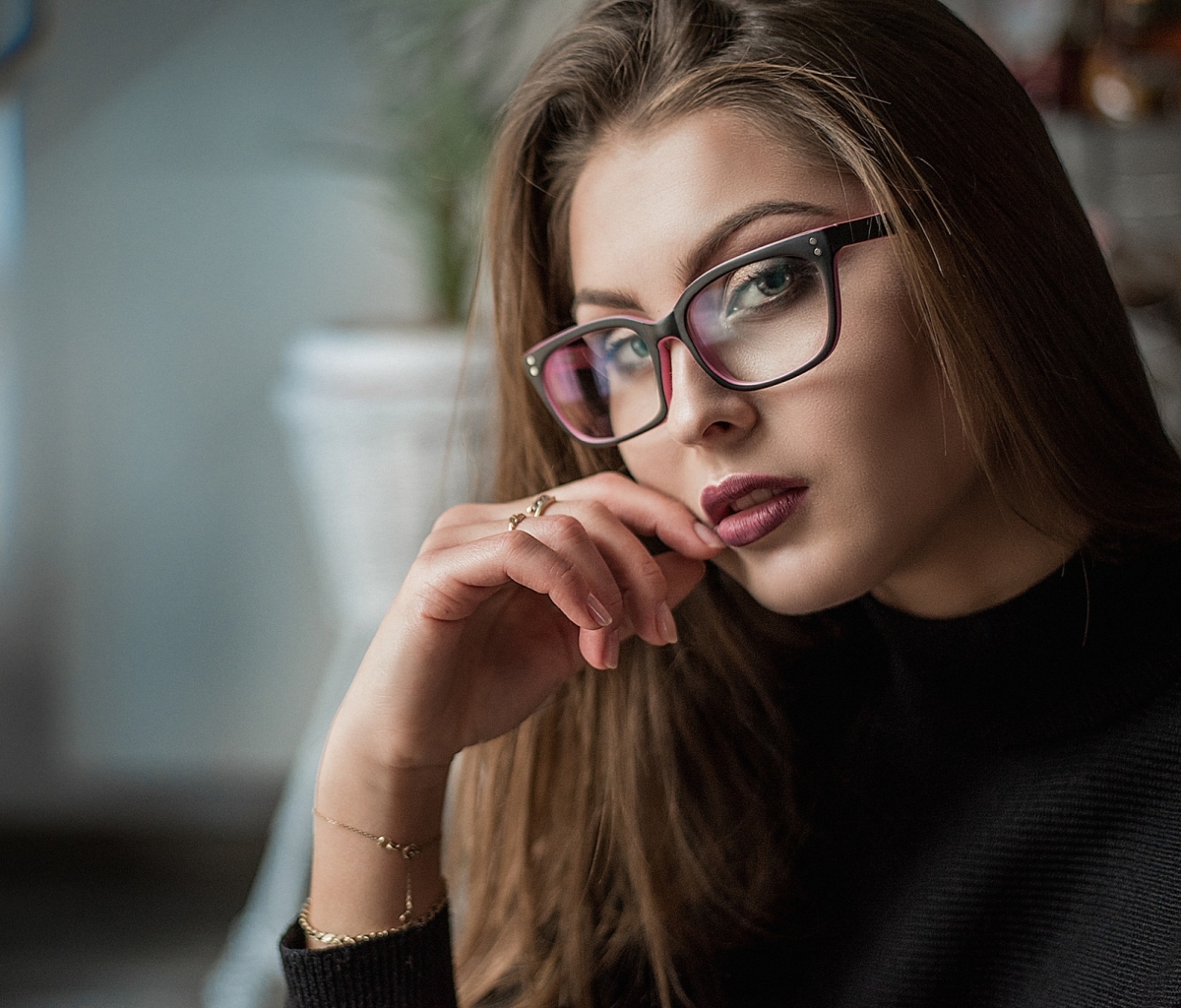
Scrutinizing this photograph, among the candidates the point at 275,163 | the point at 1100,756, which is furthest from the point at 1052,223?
the point at 275,163

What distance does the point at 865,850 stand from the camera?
106 cm

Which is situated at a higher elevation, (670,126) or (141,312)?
A: (141,312)

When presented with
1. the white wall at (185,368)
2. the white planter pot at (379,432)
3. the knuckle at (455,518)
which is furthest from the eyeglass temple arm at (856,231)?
the white wall at (185,368)

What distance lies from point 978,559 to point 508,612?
0.39 metres

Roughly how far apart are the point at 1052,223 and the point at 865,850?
0.56m

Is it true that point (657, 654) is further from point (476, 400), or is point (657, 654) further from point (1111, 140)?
point (1111, 140)

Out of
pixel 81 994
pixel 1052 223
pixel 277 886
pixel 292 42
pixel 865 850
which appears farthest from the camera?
pixel 292 42

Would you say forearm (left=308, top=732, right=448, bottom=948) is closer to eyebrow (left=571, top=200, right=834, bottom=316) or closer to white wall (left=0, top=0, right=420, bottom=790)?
eyebrow (left=571, top=200, right=834, bottom=316)

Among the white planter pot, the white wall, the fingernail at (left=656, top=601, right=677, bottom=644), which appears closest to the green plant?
the white planter pot

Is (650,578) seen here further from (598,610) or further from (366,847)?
(366,847)

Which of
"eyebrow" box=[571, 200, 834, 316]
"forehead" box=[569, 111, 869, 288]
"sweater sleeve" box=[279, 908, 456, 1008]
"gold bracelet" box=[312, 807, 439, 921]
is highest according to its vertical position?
"forehead" box=[569, 111, 869, 288]

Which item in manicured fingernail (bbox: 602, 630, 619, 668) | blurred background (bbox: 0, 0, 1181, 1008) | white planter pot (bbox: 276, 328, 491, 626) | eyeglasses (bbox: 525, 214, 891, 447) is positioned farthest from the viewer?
blurred background (bbox: 0, 0, 1181, 1008)

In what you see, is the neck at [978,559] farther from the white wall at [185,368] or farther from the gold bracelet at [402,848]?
the white wall at [185,368]

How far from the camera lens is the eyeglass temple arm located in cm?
79
